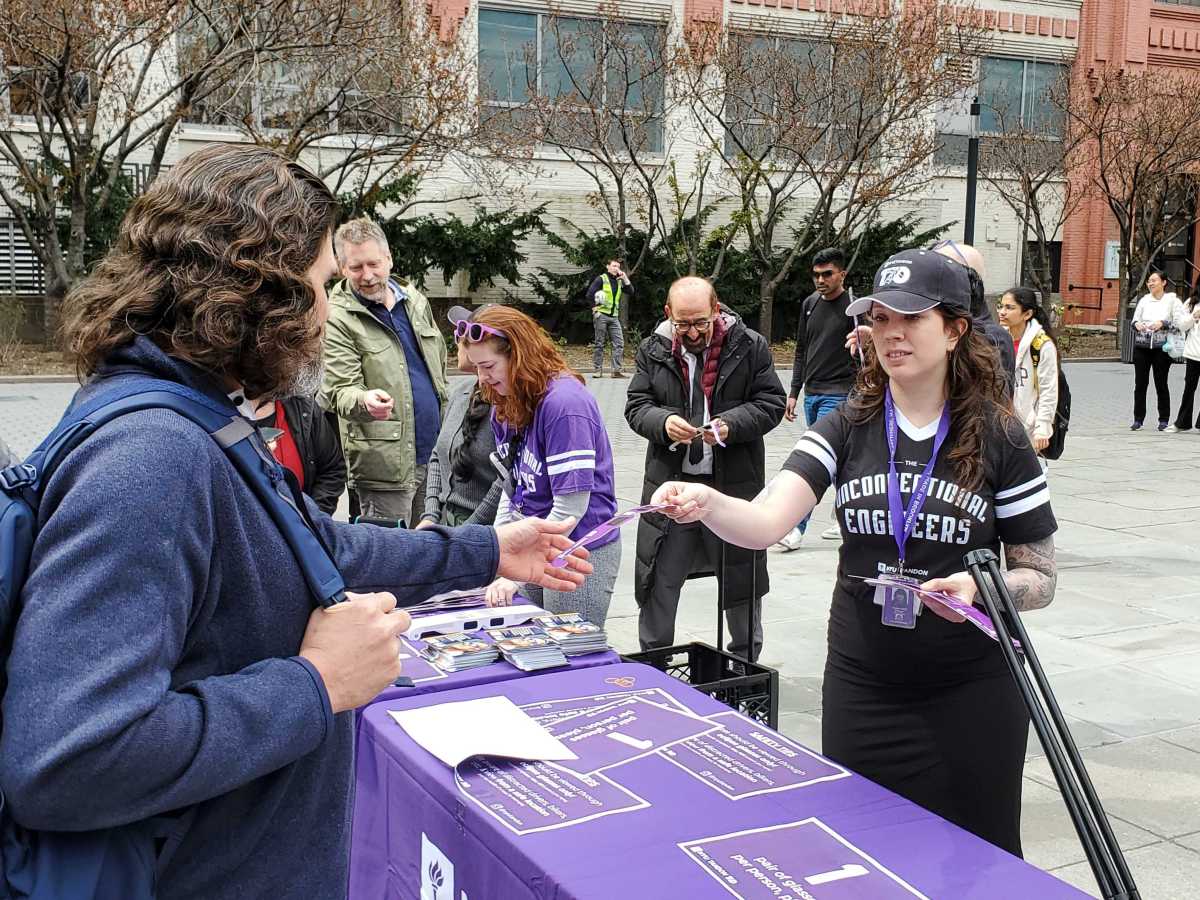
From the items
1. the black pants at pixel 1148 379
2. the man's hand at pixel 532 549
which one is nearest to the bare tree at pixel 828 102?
the black pants at pixel 1148 379

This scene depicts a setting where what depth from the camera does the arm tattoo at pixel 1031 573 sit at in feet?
9.25

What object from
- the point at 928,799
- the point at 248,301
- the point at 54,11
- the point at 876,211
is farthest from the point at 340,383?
the point at 876,211

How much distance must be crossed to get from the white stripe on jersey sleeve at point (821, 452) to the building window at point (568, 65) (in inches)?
832

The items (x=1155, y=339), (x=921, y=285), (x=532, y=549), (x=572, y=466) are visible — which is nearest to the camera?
(x=532, y=549)

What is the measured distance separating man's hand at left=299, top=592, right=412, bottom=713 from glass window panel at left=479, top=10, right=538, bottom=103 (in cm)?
2407

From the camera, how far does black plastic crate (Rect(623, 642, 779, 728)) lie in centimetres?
346

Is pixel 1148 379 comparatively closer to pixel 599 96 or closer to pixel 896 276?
pixel 599 96

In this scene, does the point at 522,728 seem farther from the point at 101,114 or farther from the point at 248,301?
the point at 101,114

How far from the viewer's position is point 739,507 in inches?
117

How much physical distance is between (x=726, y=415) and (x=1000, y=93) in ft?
88.2

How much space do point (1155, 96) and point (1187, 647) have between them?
2338 cm

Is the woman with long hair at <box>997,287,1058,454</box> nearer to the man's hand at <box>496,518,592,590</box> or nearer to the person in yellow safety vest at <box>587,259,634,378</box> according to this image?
the man's hand at <box>496,518,592,590</box>

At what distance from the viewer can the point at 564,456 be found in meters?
4.15

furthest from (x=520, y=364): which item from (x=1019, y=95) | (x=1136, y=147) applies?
(x=1019, y=95)
